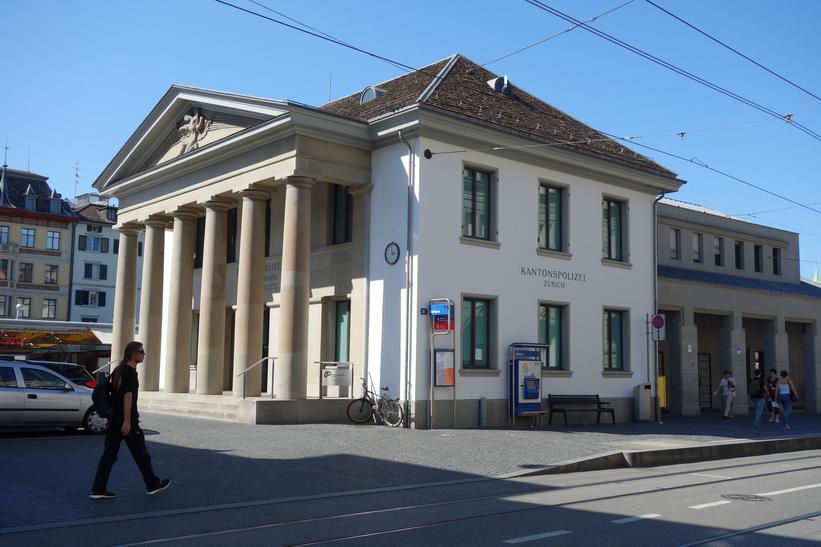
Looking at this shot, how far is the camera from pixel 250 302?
23.2 metres

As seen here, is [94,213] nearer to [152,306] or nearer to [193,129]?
[152,306]

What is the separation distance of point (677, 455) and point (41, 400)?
12.7m

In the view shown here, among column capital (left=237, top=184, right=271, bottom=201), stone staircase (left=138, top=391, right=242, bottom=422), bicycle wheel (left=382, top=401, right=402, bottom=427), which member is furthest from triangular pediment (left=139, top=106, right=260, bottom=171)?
bicycle wheel (left=382, top=401, right=402, bottom=427)

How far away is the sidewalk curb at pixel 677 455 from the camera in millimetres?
14516

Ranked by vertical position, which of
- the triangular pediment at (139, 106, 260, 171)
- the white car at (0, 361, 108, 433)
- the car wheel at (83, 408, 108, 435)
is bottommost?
the car wheel at (83, 408, 108, 435)

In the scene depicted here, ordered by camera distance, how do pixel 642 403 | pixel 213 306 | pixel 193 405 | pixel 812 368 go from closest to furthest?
pixel 193 405
pixel 213 306
pixel 642 403
pixel 812 368

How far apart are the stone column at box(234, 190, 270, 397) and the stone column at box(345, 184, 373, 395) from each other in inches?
103

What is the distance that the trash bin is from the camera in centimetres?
2644

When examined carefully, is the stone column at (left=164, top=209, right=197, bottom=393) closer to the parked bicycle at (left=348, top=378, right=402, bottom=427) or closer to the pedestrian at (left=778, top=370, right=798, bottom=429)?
the parked bicycle at (left=348, top=378, right=402, bottom=427)

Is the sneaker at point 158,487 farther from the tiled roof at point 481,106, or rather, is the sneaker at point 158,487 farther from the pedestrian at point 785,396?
the pedestrian at point 785,396

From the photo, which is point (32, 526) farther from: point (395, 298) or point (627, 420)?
point (627, 420)

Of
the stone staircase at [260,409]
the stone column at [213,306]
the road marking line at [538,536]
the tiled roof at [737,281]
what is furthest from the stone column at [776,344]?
the road marking line at [538,536]

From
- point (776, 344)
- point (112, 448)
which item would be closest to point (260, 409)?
point (112, 448)

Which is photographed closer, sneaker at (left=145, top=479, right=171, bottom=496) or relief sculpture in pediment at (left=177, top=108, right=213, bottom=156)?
sneaker at (left=145, top=479, right=171, bottom=496)
